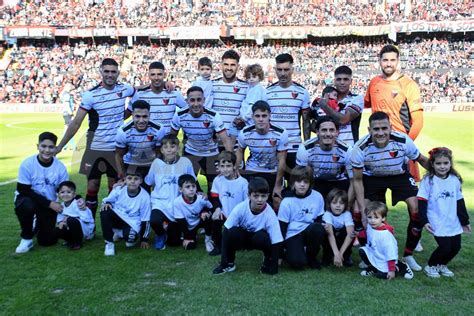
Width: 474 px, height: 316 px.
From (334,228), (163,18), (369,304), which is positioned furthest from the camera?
A: (163,18)

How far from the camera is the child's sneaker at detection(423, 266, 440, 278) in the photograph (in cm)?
474

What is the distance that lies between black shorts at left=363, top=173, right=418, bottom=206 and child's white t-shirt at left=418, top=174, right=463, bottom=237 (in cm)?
35

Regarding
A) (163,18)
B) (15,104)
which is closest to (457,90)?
(163,18)

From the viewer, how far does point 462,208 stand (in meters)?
4.84

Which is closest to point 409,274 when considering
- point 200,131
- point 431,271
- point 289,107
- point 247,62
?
point 431,271

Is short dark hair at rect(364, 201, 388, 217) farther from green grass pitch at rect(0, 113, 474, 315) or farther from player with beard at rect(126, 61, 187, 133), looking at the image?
player with beard at rect(126, 61, 187, 133)

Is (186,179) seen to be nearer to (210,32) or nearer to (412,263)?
(412,263)

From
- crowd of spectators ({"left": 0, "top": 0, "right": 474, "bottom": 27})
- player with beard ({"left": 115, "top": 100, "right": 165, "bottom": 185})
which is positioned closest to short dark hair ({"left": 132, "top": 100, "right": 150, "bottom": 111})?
player with beard ({"left": 115, "top": 100, "right": 165, "bottom": 185})

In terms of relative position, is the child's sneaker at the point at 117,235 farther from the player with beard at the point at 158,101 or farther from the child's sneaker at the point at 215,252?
the player with beard at the point at 158,101

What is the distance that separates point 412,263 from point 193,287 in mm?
2283

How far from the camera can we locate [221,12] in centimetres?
A: 4872

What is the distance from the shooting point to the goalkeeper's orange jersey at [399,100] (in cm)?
570

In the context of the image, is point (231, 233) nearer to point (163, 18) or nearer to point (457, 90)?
point (457, 90)

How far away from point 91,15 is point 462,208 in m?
48.8
